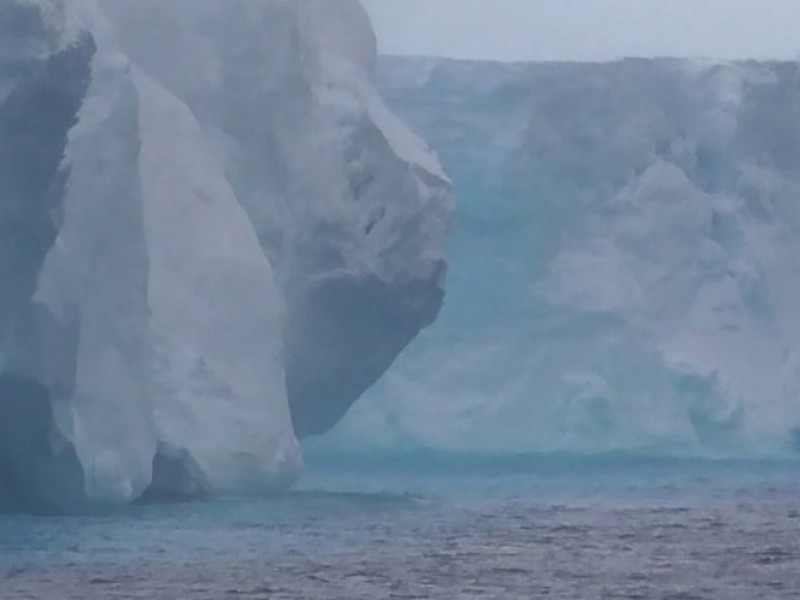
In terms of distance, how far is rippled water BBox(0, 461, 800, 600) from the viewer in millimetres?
12133

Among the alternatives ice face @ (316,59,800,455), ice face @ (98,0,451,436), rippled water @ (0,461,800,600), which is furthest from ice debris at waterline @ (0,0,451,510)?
ice face @ (316,59,800,455)

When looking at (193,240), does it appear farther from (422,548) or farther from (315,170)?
(422,548)

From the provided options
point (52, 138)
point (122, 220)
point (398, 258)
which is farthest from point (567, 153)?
point (52, 138)

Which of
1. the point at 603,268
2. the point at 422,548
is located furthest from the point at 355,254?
the point at 422,548

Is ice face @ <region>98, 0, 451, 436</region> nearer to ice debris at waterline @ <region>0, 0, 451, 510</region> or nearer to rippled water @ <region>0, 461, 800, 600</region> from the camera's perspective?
ice debris at waterline @ <region>0, 0, 451, 510</region>

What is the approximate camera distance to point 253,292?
2038 centimetres

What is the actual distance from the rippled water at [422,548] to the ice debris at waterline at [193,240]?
867 millimetres

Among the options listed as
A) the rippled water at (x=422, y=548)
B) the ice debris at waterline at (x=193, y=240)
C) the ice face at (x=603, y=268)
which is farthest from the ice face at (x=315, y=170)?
the ice face at (x=603, y=268)

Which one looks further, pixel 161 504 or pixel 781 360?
pixel 781 360

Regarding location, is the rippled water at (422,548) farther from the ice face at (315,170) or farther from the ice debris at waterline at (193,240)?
the ice face at (315,170)

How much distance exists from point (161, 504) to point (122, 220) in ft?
11.3

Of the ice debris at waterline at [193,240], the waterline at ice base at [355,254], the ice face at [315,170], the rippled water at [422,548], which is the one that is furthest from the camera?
the ice face at [315,170]

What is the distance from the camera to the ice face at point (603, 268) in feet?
99.3

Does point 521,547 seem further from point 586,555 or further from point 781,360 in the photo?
point 781,360
